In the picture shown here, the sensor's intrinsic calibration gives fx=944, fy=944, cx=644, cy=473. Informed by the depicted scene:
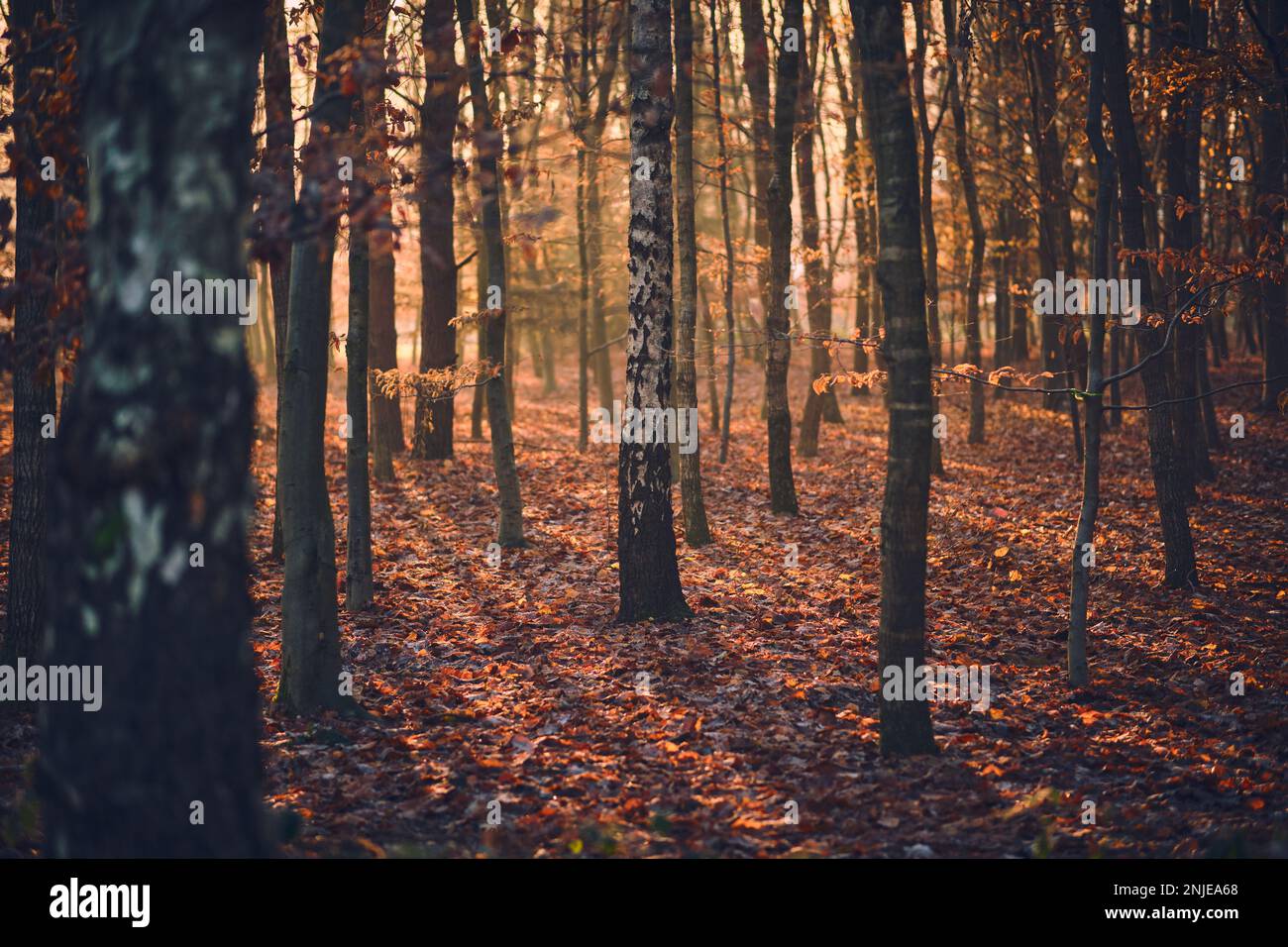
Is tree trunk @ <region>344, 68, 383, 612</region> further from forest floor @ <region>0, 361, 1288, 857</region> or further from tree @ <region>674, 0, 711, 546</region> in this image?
tree @ <region>674, 0, 711, 546</region>

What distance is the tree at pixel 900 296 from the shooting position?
254 inches

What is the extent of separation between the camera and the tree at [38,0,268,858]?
3762 millimetres

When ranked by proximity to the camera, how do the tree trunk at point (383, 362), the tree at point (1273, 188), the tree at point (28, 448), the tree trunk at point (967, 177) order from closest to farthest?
the tree at point (28, 448) < the tree at point (1273, 188) < the tree trunk at point (383, 362) < the tree trunk at point (967, 177)

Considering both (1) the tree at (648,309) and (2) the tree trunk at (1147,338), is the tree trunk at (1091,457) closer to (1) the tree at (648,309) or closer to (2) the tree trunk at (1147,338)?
(2) the tree trunk at (1147,338)

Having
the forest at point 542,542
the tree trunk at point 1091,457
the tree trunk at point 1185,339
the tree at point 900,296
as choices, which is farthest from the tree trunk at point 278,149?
the tree trunk at point 1185,339

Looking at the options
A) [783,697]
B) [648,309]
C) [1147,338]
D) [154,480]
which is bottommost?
[783,697]

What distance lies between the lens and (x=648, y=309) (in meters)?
9.68

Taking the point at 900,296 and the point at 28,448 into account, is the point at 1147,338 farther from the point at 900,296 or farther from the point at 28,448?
the point at 28,448

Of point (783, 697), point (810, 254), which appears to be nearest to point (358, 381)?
point (783, 697)

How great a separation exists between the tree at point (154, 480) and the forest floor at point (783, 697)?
169 cm

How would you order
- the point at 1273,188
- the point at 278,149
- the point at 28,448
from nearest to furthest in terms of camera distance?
the point at 278,149 → the point at 28,448 → the point at 1273,188

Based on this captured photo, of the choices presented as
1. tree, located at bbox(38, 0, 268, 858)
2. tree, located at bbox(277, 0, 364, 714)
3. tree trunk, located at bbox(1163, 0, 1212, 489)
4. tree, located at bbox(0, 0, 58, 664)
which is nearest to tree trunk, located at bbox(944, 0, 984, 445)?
tree trunk, located at bbox(1163, 0, 1212, 489)

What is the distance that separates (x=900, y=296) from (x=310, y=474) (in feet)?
15.3
